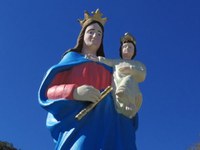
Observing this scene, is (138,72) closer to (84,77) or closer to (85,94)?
(84,77)

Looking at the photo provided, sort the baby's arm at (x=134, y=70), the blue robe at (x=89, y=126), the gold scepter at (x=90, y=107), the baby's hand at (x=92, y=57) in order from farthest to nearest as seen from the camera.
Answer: the baby's hand at (x=92, y=57)
the baby's arm at (x=134, y=70)
the gold scepter at (x=90, y=107)
the blue robe at (x=89, y=126)

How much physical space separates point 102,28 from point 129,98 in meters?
1.62

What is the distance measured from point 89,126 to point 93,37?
5.27 feet

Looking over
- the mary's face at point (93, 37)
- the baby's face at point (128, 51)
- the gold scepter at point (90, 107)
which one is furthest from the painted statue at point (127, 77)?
the mary's face at point (93, 37)

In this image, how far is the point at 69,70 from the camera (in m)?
6.73

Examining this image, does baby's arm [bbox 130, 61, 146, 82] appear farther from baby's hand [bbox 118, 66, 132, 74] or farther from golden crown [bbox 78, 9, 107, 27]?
golden crown [bbox 78, 9, 107, 27]

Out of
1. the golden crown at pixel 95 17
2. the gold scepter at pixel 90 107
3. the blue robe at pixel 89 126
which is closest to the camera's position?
the blue robe at pixel 89 126

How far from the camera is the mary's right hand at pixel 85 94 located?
6191mm

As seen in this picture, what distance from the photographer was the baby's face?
275 inches

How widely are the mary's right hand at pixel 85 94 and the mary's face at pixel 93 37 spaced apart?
1.05 metres

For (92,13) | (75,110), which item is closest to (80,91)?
(75,110)

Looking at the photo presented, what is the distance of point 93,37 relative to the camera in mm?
7086

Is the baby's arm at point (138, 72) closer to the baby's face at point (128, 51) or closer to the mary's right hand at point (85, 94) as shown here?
the baby's face at point (128, 51)

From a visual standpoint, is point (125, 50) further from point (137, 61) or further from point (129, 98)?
point (129, 98)
